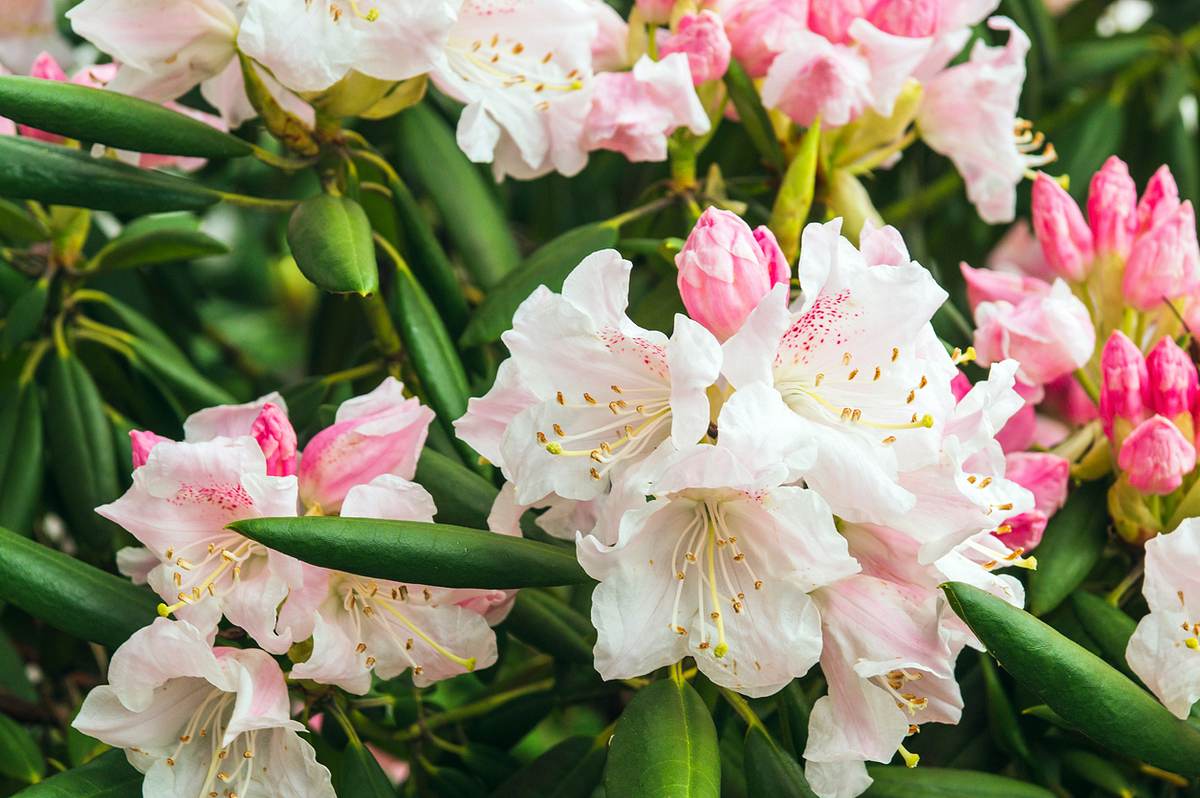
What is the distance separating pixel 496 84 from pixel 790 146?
0.28 metres

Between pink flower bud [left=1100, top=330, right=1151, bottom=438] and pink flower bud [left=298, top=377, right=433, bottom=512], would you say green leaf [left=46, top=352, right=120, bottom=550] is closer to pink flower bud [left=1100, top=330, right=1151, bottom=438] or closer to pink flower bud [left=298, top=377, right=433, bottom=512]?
pink flower bud [left=298, top=377, right=433, bottom=512]

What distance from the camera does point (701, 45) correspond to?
1112 mm

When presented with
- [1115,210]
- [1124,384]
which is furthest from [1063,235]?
[1124,384]

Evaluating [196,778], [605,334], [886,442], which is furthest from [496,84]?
[196,778]

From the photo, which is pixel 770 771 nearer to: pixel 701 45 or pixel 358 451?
pixel 358 451

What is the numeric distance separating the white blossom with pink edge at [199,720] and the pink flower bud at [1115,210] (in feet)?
2.43

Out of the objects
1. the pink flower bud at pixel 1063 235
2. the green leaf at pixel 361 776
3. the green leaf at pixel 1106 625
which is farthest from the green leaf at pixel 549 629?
the pink flower bud at pixel 1063 235

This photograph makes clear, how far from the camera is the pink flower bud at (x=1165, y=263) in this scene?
110 centimetres

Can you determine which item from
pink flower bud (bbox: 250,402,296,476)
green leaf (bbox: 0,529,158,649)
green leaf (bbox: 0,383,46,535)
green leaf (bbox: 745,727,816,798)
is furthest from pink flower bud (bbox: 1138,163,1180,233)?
green leaf (bbox: 0,383,46,535)

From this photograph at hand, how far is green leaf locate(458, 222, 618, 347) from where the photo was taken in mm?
1095

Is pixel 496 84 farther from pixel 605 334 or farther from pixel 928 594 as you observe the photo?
pixel 928 594

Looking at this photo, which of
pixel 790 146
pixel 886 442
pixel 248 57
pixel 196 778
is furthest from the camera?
pixel 790 146

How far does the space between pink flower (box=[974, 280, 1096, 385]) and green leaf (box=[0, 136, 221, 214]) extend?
2.06ft

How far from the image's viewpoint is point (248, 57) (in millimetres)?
1050
